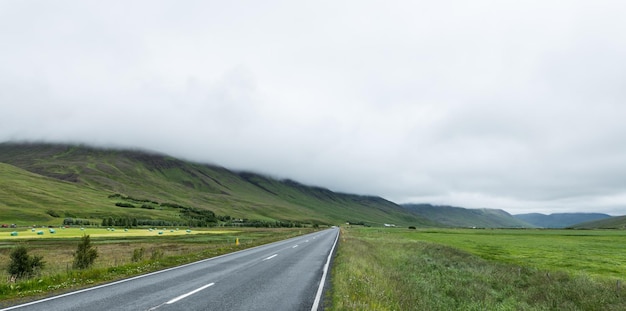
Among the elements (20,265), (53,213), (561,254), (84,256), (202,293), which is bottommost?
(53,213)

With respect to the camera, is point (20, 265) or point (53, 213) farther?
point (53, 213)

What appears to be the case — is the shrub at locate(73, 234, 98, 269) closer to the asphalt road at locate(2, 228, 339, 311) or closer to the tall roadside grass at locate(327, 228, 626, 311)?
the asphalt road at locate(2, 228, 339, 311)

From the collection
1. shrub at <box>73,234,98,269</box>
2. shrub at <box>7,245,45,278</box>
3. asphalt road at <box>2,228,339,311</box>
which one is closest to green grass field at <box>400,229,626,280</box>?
asphalt road at <box>2,228,339,311</box>

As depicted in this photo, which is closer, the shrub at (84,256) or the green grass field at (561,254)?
the shrub at (84,256)

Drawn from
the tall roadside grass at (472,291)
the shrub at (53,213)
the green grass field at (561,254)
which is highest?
the tall roadside grass at (472,291)

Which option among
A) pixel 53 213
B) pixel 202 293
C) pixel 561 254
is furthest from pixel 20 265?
pixel 53 213

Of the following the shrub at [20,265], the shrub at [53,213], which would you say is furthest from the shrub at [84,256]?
the shrub at [53,213]

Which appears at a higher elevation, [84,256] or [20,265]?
[84,256]

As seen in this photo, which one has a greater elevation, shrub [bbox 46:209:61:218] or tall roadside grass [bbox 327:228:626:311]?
tall roadside grass [bbox 327:228:626:311]

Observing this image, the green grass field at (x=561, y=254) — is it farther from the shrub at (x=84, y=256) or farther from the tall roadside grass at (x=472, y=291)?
the shrub at (x=84, y=256)

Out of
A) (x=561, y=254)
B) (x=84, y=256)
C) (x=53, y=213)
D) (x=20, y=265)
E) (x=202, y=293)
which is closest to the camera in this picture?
(x=202, y=293)

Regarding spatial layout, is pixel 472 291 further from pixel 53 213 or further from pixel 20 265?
pixel 53 213

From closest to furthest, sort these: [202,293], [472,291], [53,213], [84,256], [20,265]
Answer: [202,293] < [472,291] < [20,265] < [84,256] < [53,213]

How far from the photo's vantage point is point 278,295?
12.8 meters
